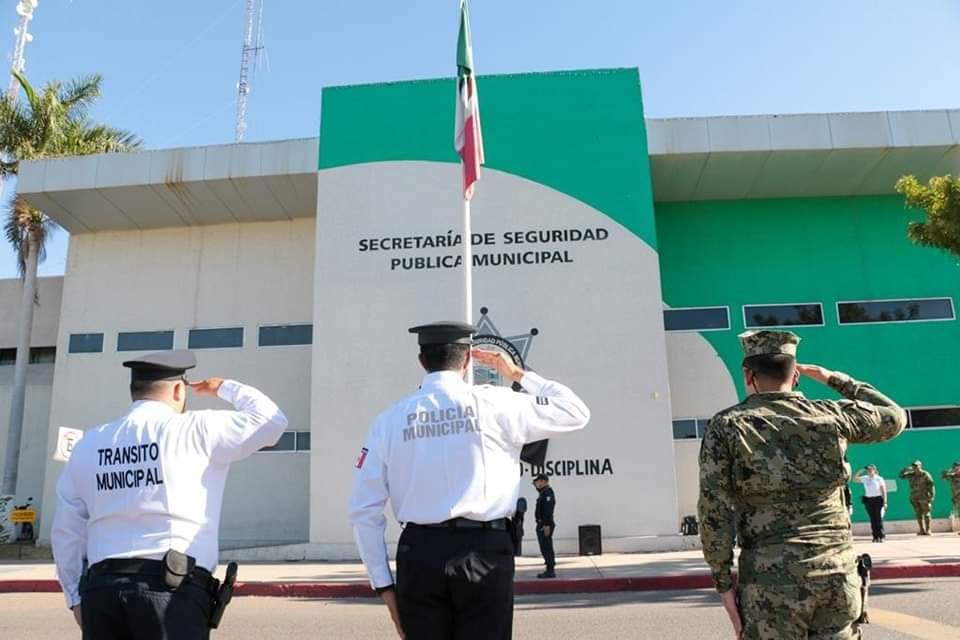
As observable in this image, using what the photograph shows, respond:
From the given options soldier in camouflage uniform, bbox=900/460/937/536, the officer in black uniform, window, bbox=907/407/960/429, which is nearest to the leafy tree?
soldier in camouflage uniform, bbox=900/460/937/536

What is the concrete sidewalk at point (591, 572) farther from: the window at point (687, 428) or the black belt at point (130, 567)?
the black belt at point (130, 567)

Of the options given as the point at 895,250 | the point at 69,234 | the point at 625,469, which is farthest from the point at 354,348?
the point at 895,250

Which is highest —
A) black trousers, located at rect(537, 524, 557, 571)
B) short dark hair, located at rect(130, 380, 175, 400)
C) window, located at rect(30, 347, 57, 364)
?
window, located at rect(30, 347, 57, 364)

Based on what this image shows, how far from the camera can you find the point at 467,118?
27.2ft

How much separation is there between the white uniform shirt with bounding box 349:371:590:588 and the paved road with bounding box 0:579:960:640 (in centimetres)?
420

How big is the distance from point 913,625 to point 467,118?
22.1 feet

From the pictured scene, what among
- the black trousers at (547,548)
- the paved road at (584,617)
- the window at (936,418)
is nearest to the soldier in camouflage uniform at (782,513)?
the paved road at (584,617)

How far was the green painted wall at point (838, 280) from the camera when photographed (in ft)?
53.4

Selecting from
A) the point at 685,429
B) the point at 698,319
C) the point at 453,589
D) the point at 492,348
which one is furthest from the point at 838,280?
the point at 453,589

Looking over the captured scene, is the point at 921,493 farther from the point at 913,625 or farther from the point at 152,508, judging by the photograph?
the point at 152,508

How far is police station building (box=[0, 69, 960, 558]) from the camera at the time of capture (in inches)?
Result: 563

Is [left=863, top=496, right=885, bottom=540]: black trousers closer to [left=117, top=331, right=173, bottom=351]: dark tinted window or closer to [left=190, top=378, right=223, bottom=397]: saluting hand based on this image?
[left=190, top=378, right=223, bottom=397]: saluting hand

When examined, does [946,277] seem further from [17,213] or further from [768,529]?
[17,213]

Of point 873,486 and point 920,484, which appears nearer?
point 873,486
